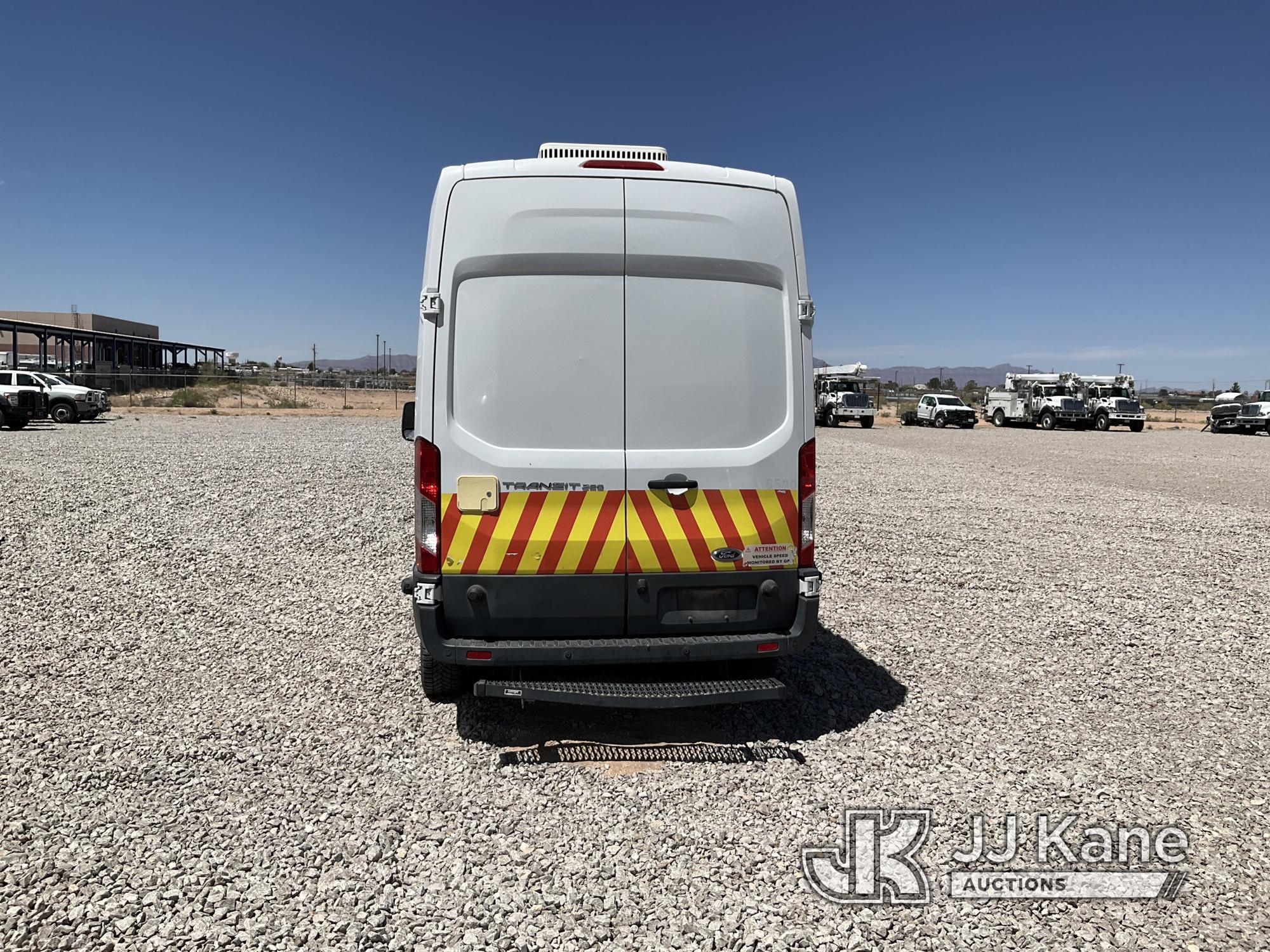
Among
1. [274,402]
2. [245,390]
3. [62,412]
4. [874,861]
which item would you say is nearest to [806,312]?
[874,861]

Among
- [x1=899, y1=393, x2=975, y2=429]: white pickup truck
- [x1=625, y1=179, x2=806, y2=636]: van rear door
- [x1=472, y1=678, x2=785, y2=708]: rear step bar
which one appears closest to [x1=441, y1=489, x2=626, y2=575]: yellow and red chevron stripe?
[x1=625, y1=179, x2=806, y2=636]: van rear door

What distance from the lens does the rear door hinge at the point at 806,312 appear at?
13.2 ft

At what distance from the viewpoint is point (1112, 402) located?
121 feet

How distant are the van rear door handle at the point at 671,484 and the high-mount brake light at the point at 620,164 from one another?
1478 mm

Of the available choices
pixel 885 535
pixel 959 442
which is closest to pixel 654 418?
pixel 885 535

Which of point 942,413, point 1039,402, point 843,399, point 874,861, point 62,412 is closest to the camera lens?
point 874,861

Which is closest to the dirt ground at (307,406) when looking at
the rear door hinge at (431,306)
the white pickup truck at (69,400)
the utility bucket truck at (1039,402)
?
the utility bucket truck at (1039,402)

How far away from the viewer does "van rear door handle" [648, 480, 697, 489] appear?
3834mm

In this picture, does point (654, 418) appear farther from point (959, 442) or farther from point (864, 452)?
point (959, 442)

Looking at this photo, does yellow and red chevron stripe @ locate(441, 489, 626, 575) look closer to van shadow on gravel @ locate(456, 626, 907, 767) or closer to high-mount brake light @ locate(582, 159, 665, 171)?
van shadow on gravel @ locate(456, 626, 907, 767)

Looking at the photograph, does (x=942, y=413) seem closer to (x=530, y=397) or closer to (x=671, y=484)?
(x=671, y=484)

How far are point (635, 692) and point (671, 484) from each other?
1013mm

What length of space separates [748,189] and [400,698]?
337 cm

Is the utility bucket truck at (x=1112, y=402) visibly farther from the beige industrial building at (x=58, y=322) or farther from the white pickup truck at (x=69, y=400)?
the beige industrial building at (x=58, y=322)
